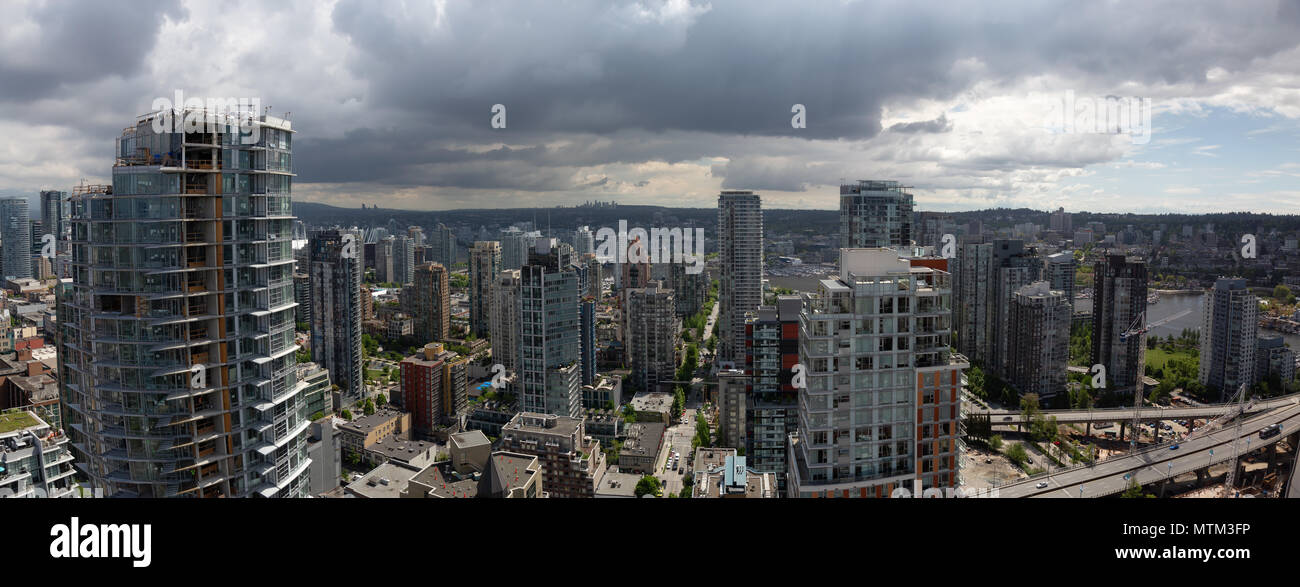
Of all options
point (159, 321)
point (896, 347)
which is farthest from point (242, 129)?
point (896, 347)

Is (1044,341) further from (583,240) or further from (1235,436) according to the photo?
(583,240)

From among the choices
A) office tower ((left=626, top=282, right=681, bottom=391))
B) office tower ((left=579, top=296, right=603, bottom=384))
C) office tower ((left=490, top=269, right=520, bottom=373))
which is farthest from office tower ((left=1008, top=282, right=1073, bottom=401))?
office tower ((left=490, top=269, right=520, bottom=373))

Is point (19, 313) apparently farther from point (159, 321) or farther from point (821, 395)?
point (821, 395)

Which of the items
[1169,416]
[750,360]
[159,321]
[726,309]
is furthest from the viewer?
[726,309]

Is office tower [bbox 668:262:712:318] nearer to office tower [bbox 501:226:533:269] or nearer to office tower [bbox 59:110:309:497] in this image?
office tower [bbox 501:226:533:269]

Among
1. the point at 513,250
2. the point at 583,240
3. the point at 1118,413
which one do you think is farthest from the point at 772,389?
the point at 583,240

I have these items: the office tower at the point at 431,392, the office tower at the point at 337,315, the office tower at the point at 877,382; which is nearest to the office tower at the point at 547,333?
the office tower at the point at 431,392
